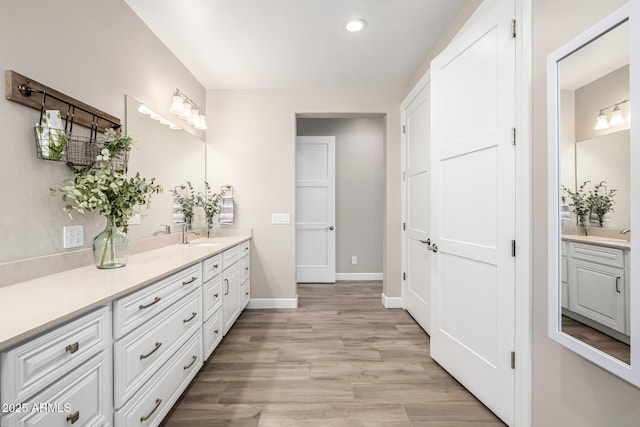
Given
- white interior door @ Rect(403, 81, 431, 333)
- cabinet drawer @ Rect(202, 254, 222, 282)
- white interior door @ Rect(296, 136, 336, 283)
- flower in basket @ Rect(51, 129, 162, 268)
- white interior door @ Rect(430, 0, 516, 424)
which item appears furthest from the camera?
white interior door @ Rect(296, 136, 336, 283)

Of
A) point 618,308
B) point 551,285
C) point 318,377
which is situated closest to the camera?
point 618,308

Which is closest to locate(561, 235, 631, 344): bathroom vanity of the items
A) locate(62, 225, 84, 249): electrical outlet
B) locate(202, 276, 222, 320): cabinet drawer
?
locate(202, 276, 222, 320): cabinet drawer

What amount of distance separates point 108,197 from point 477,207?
6.70 feet

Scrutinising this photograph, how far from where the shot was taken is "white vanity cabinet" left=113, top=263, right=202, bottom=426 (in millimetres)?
1104

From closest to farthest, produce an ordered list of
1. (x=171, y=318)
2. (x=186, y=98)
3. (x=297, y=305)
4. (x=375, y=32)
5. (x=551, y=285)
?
(x=551, y=285)
(x=171, y=318)
(x=375, y=32)
(x=186, y=98)
(x=297, y=305)

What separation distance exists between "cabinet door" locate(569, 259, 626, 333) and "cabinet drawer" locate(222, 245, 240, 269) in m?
2.17

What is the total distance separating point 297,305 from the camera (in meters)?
3.32

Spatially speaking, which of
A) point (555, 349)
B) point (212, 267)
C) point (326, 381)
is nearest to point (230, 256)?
point (212, 267)

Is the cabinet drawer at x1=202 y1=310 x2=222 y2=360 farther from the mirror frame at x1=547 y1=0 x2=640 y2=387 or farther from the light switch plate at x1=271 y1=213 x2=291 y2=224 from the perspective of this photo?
the mirror frame at x1=547 y1=0 x2=640 y2=387

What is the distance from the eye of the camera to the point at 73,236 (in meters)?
1.46

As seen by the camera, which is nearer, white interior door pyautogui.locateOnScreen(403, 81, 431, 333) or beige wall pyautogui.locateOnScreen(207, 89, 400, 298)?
white interior door pyautogui.locateOnScreen(403, 81, 431, 333)

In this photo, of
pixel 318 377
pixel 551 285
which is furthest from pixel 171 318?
pixel 551 285

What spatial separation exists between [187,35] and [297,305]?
9.46 feet

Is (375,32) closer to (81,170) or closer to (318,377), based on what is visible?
(81,170)
